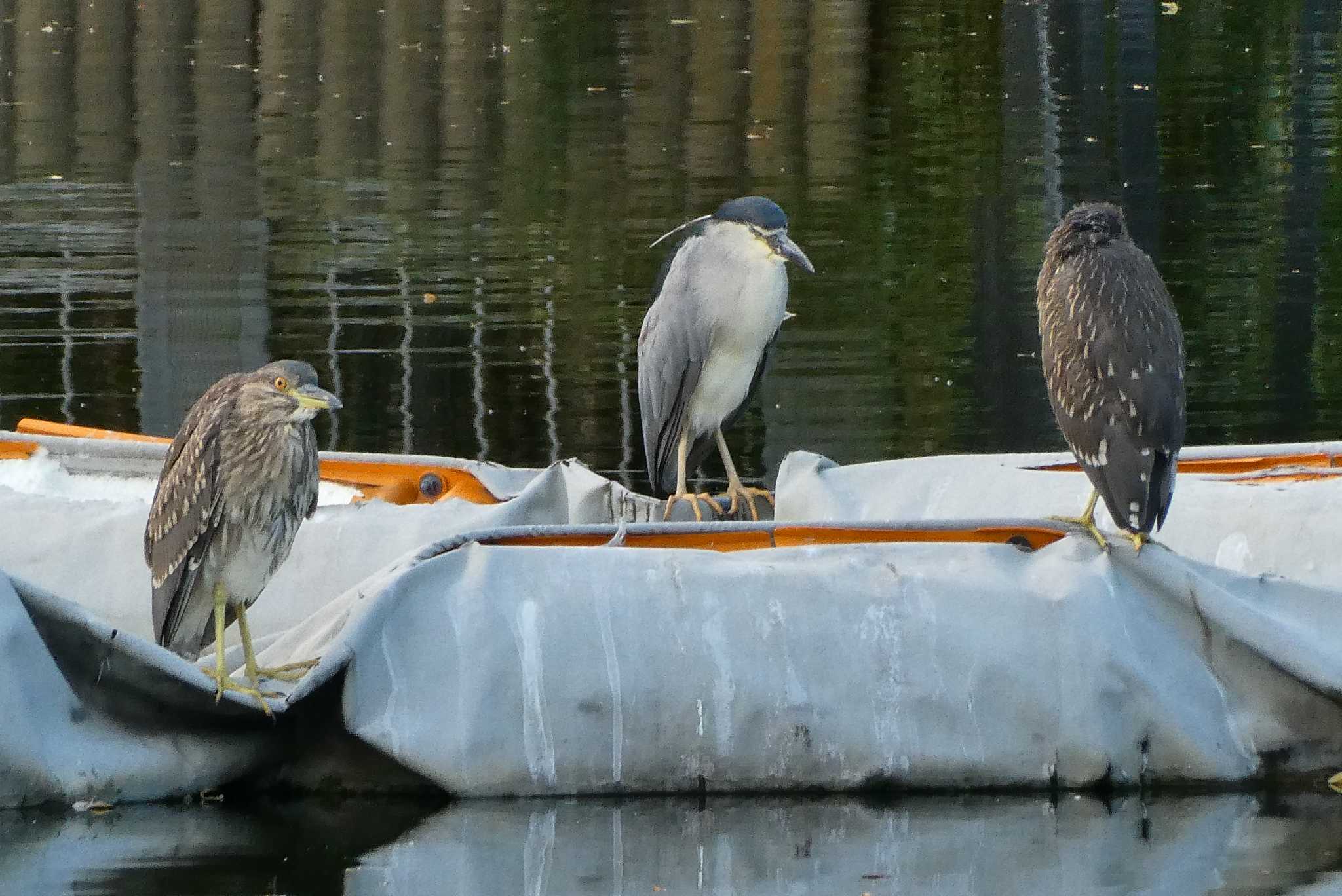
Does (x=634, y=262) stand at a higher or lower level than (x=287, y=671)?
higher

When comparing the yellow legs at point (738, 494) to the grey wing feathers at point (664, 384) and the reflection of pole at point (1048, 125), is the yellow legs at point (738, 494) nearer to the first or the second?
the grey wing feathers at point (664, 384)

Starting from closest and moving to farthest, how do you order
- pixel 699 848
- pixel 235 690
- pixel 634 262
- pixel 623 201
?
pixel 699 848, pixel 235 690, pixel 634 262, pixel 623 201

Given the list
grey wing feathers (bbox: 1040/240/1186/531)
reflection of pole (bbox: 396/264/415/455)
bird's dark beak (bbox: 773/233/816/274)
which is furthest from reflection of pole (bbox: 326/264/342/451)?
grey wing feathers (bbox: 1040/240/1186/531)

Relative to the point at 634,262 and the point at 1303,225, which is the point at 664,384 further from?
the point at 1303,225

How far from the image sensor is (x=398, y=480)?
8.09 metres

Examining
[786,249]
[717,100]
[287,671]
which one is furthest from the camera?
[717,100]

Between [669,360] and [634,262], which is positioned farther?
[634,262]

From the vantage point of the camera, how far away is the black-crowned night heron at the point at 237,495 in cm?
596

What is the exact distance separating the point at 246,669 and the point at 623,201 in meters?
12.7

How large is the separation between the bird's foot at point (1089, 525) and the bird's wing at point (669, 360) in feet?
6.59

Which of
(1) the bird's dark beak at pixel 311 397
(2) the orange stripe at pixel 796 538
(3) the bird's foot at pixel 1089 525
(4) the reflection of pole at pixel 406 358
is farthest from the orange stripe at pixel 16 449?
(3) the bird's foot at pixel 1089 525

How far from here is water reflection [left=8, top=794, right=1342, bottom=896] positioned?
16.4 feet

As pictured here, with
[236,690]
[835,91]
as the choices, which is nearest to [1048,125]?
[835,91]

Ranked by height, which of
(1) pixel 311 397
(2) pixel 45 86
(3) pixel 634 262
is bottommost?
(1) pixel 311 397
